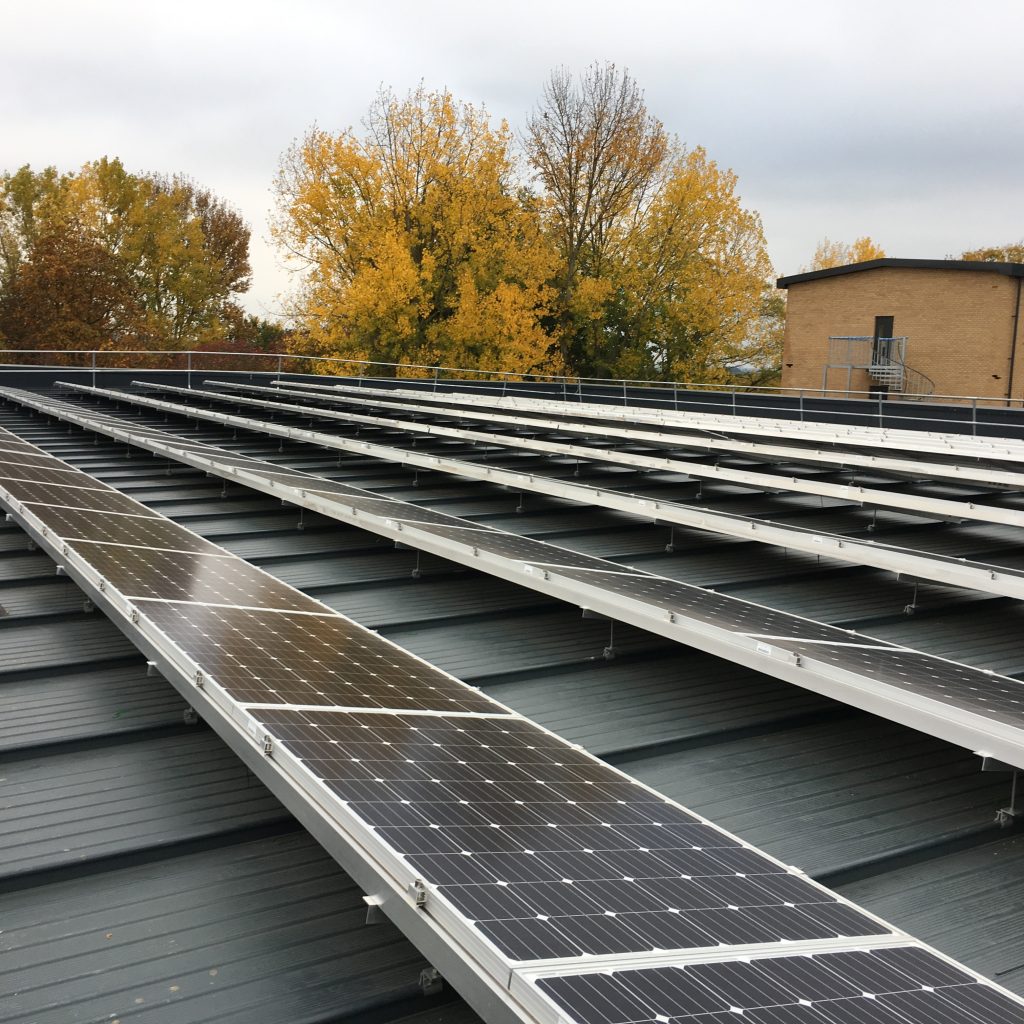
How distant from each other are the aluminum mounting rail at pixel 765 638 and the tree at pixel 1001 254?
275 ft

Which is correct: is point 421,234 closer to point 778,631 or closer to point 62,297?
point 62,297

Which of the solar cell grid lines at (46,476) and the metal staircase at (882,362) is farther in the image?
the metal staircase at (882,362)

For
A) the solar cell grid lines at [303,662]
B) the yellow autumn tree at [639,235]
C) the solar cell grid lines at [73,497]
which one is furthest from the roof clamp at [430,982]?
the yellow autumn tree at [639,235]

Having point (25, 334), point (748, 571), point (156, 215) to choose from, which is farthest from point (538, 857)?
point (156, 215)

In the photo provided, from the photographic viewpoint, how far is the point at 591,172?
6138 centimetres

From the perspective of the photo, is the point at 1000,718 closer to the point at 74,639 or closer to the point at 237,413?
the point at 74,639

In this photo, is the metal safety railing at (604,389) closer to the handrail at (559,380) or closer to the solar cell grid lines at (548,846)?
the handrail at (559,380)

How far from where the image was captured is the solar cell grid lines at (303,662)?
5562mm

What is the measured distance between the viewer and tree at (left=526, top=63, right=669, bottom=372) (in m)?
61.1

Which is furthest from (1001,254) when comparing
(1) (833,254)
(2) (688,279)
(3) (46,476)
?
(3) (46,476)

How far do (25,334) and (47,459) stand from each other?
54.7 metres

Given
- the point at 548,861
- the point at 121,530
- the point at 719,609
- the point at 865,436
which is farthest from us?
the point at 865,436

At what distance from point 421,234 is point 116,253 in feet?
93.0

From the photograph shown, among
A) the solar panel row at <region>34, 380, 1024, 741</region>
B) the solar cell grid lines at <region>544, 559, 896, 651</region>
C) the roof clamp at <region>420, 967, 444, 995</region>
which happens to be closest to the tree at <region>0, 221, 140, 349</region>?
the solar panel row at <region>34, 380, 1024, 741</region>
